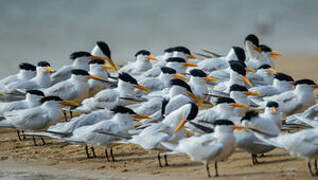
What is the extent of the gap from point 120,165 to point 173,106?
3.60 ft

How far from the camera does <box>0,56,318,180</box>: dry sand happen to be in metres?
6.44

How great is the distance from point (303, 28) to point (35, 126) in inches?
479

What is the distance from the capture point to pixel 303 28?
1850 cm

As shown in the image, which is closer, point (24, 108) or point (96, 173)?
point (96, 173)

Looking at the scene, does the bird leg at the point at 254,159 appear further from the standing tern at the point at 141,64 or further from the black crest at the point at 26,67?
the black crest at the point at 26,67

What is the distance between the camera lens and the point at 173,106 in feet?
25.6

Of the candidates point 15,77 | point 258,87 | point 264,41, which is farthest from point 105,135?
point 264,41

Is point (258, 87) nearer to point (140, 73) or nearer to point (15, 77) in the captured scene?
point (140, 73)

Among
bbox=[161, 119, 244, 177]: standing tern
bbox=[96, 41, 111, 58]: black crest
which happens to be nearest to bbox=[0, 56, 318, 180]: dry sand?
bbox=[161, 119, 244, 177]: standing tern

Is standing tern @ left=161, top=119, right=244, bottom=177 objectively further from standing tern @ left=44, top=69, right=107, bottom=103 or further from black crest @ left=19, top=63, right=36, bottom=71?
black crest @ left=19, top=63, right=36, bottom=71

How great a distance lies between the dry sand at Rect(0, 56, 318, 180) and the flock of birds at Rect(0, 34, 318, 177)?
0.15 m

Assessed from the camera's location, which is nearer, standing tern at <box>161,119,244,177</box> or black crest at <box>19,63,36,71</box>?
standing tern at <box>161,119,244,177</box>

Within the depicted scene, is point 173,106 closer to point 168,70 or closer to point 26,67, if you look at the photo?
point 168,70

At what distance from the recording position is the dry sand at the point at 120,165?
6.44 meters
